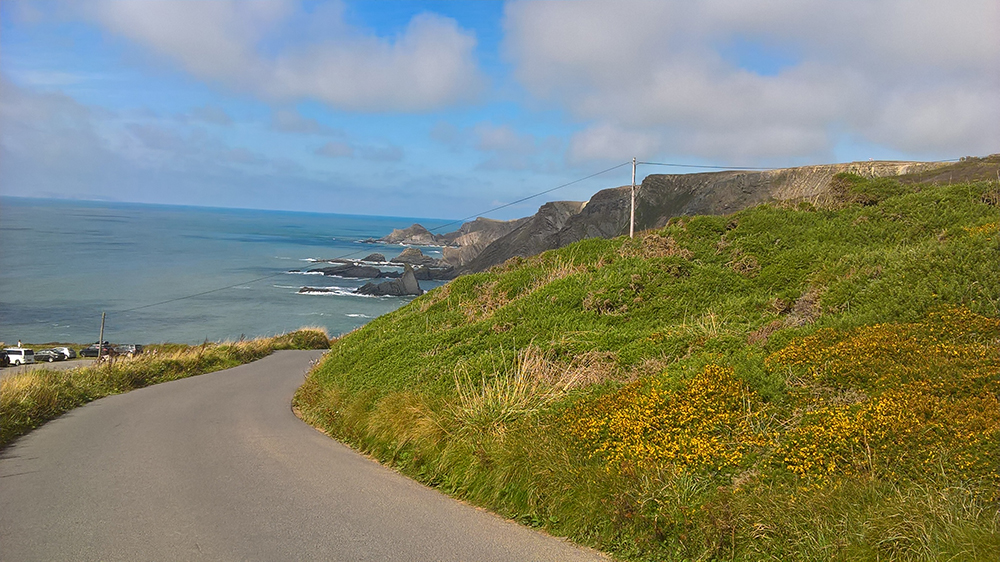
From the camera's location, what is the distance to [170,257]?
122625 mm

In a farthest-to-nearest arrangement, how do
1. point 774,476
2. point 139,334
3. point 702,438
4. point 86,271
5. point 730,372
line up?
point 86,271, point 139,334, point 730,372, point 702,438, point 774,476

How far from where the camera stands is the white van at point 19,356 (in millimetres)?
35844

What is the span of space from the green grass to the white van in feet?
44.2

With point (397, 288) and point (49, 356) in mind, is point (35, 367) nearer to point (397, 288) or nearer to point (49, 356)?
point (49, 356)

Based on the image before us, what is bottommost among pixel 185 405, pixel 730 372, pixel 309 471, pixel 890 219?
pixel 185 405

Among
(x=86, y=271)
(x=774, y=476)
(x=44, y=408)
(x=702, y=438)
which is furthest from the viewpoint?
(x=86, y=271)

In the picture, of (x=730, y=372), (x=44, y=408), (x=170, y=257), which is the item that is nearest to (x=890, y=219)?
(x=730, y=372)

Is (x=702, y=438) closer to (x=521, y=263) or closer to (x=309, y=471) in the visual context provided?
(x=309, y=471)

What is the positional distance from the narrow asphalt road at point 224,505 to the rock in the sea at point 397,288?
7915 centimetres

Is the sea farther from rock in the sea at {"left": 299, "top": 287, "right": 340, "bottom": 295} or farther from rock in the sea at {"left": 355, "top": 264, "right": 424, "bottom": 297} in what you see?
rock in the sea at {"left": 355, "top": 264, "right": 424, "bottom": 297}

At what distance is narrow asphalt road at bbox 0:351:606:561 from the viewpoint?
5.61 m

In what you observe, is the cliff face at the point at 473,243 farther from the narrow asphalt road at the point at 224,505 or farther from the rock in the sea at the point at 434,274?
the narrow asphalt road at the point at 224,505

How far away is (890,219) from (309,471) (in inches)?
518

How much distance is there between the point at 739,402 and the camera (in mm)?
7004
